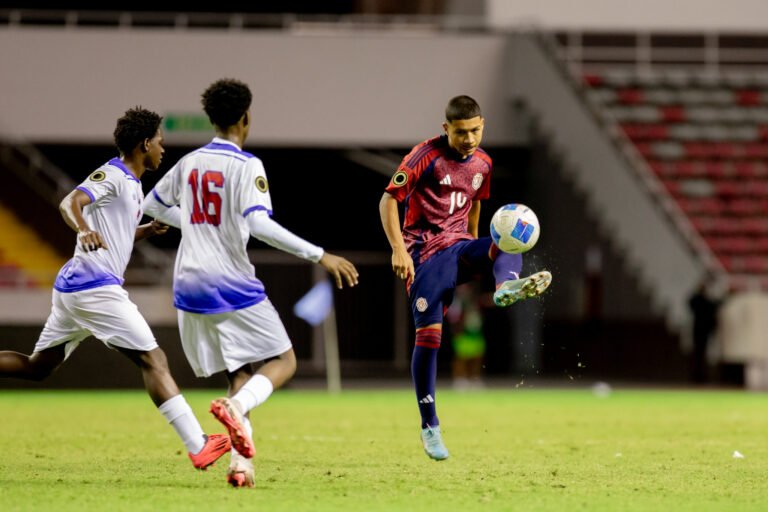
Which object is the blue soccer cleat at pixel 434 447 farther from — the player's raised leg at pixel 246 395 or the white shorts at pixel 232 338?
the white shorts at pixel 232 338

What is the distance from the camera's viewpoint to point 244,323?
7406 mm

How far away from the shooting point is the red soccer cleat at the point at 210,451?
741 cm

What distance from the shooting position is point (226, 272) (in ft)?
24.3

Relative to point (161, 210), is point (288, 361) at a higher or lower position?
lower

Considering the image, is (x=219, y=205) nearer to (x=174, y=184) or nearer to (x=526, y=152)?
(x=174, y=184)

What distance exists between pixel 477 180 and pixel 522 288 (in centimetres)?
109

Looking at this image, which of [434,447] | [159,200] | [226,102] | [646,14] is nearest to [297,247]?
[226,102]

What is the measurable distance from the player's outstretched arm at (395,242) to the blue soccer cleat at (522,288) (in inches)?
22.4

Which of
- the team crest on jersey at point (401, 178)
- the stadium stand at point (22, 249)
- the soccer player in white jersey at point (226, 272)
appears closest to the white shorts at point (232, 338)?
the soccer player in white jersey at point (226, 272)

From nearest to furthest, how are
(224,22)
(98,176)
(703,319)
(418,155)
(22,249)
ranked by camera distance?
(98,176) → (418,155) → (703,319) → (22,249) → (224,22)

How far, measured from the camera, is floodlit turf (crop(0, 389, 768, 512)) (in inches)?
274

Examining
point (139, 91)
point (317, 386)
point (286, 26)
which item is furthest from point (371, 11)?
point (317, 386)

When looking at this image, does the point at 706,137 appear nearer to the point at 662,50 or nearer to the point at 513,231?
the point at 662,50

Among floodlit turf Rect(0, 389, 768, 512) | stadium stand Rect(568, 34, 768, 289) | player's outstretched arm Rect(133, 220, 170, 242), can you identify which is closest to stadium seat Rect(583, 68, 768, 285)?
stadium stand Rect(568, 34, 768, 289)
